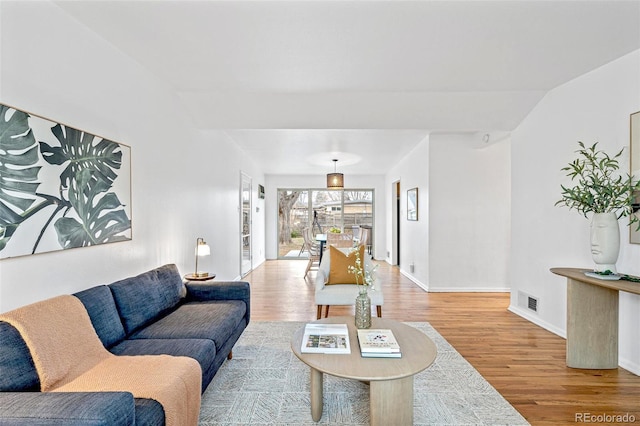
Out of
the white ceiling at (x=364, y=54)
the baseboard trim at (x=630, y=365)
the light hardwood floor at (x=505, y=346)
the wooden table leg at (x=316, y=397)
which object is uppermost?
the white ceiling at (x=364, y=54)

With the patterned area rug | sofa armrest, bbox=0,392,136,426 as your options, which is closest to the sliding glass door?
the patterned area rug

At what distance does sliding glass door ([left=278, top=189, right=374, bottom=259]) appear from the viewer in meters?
8.92

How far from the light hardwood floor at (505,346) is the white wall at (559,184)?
33cm

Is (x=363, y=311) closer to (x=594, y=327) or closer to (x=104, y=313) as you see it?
(x=104, y=313)

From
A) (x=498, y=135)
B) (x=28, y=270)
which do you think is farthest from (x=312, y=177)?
(x=28, y=270)

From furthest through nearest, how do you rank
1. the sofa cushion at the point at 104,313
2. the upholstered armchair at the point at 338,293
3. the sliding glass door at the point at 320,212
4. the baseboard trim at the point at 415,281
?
the sliding glass door at the point at 320,212
the baseboard trim at the point at 415,281
the upholstered armchair at the point at 338,293
the sofa cushion at the point at 104,313

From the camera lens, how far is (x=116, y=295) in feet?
6.75

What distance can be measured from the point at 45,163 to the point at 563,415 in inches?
135

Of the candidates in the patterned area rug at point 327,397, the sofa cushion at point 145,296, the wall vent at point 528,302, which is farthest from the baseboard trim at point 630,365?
the sofa cushion at point 145,296

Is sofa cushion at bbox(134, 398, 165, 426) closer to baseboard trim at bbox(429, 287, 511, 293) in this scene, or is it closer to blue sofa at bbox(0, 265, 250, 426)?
blue sofa at bbox(0, 265, 250, 426)

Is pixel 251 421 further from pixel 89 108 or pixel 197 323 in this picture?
pixel 89 108

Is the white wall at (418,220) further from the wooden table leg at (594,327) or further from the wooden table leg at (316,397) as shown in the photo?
the wooden table leg at (316,397)

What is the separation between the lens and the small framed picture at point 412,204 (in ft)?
18.8

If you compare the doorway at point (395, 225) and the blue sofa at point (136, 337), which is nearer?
the blue sofa at point (136, 337)
